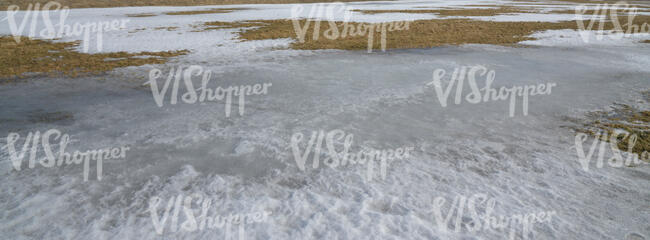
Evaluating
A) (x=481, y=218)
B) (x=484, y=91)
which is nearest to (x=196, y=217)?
(x=481, y=218)

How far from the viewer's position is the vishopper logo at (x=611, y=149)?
6000mm

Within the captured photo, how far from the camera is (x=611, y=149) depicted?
21.2 ft

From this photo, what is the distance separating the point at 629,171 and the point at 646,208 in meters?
1.14

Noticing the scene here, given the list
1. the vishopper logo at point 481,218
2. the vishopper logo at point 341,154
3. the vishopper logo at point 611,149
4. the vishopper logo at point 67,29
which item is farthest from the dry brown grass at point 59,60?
the vishopper logo at point 611,149

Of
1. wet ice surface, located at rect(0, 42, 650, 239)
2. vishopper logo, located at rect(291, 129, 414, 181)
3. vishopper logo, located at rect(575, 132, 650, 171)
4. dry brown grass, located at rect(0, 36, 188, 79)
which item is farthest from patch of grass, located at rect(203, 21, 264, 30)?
vishopper logo, located at rect(575, 132, 650, 171)

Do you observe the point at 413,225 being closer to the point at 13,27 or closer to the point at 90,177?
the point at 90,177

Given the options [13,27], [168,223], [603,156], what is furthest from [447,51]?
[13,27]

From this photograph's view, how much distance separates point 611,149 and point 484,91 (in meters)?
3.82

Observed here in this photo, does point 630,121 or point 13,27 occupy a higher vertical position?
point 13,27

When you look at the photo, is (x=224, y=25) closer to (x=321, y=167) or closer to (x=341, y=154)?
(x=341, y=154)

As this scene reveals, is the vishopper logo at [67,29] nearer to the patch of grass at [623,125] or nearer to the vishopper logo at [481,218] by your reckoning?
the vishopper logo at [481,218]

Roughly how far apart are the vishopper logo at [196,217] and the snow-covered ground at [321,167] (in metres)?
0.07

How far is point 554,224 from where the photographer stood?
4484 mm

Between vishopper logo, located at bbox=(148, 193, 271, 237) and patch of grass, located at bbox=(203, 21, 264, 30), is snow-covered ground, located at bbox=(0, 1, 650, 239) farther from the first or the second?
patch of grass, located at bbox=(203, 21, 264, 30)
